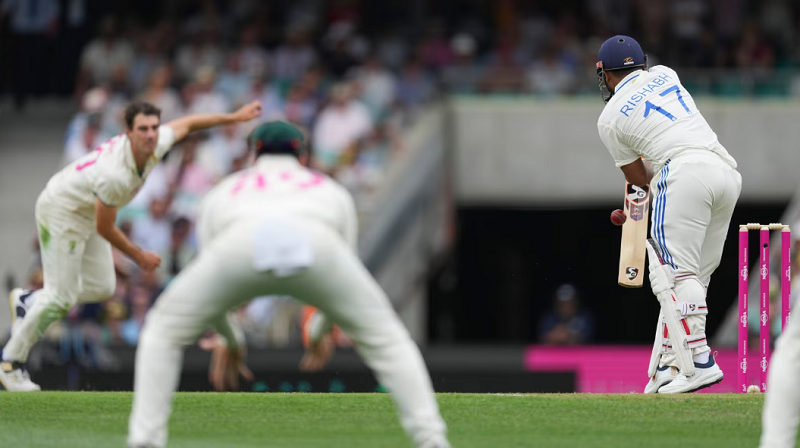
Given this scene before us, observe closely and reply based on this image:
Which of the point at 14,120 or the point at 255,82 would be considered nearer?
the point at 255,82

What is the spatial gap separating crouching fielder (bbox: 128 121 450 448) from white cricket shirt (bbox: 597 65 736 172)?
3.36 meters

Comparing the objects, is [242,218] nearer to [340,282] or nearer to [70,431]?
[340,282]

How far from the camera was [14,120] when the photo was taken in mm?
21391

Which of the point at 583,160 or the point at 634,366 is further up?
the point at 583,160

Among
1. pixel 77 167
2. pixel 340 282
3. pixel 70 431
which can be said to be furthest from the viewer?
pixel 77 167

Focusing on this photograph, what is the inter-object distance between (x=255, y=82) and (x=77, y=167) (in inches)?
346

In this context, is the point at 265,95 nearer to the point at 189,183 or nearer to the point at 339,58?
the point at 339,58

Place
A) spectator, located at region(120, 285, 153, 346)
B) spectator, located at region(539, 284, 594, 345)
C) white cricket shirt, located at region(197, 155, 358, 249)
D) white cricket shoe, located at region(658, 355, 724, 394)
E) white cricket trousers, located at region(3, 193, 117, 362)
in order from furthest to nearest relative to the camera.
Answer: spectator, located at region(539, 284, 594, 345) < spectator, located at region(120, 285, 153, 346) < white cricket trousers, located at region(3, 193, 117, 362) < white cricket shoe, located at region(658, 355, 724, 394) < white cricket shirt, located at region(197, 155, 358, 249)

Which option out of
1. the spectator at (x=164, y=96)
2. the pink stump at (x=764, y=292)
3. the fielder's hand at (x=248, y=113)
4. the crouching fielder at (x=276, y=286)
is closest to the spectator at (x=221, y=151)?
the spectator at (x=164, y=96)

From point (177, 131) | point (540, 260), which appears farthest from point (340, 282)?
point (540, 260)

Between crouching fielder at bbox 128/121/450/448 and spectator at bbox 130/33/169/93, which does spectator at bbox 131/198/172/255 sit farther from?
crouching fielder at bbox 128/121/450/448

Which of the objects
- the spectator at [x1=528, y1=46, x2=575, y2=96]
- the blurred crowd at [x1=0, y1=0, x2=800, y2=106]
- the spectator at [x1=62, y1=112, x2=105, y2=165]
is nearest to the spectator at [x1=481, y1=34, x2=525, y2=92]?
the blurred crowd at [x1=0, y1=0, x2=800, y2=106]

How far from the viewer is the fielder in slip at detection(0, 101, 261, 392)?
31.7ft

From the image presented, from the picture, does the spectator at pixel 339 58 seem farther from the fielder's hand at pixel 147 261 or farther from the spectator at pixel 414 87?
the fielder's hand at pixel 147 261
